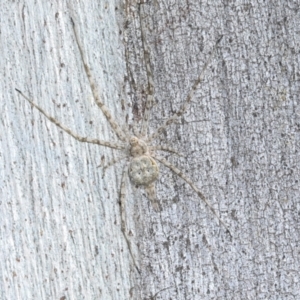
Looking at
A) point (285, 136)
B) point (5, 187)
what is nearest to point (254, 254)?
point (285, 136)

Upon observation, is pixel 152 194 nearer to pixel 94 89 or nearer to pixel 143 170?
pixel 143 170

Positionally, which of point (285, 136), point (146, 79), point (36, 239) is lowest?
point (36, 239)

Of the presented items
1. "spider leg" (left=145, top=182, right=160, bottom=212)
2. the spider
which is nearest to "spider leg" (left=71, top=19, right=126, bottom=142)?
the spider

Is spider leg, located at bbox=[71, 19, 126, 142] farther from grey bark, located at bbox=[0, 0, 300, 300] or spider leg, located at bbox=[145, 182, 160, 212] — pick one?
spider leg, located at bbox=[145, 182, 160, 212]

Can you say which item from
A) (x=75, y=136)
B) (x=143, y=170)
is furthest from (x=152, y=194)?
(x=75, y=136)

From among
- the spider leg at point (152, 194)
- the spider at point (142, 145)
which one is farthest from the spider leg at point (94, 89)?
the spider leg at point (152, 194)

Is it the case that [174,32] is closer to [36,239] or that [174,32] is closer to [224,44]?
[224,44]

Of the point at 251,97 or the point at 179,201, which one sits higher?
the point at 251,97
